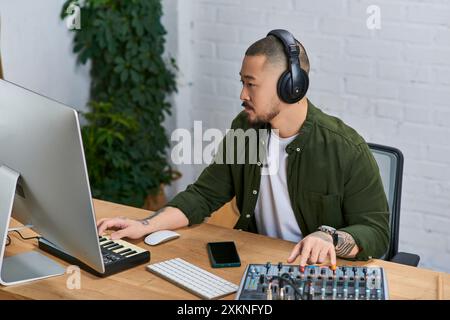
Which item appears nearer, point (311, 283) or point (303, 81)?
point (311, 283)

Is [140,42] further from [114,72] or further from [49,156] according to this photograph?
[49,156]

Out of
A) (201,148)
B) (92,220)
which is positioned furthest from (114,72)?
(92,220)

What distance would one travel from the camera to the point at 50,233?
1.83 meters

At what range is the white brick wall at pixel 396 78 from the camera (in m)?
3.07

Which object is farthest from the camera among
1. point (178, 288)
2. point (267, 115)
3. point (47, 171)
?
point (267, 115)

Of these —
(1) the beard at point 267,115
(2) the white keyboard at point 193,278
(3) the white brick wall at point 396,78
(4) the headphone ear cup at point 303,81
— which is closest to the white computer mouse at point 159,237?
(2) the white keyboard at point 193,278

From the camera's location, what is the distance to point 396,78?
316cm

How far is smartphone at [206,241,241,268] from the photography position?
1.93 meters

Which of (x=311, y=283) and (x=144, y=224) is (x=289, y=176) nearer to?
(x=144, y=224)

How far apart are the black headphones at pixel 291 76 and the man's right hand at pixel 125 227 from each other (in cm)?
51

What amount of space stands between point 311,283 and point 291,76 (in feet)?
2.00

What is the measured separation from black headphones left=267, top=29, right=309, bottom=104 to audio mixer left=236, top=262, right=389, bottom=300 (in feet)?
1.66

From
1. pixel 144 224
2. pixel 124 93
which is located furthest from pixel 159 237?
A: pixel 124 93

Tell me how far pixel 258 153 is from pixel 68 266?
66 cm
